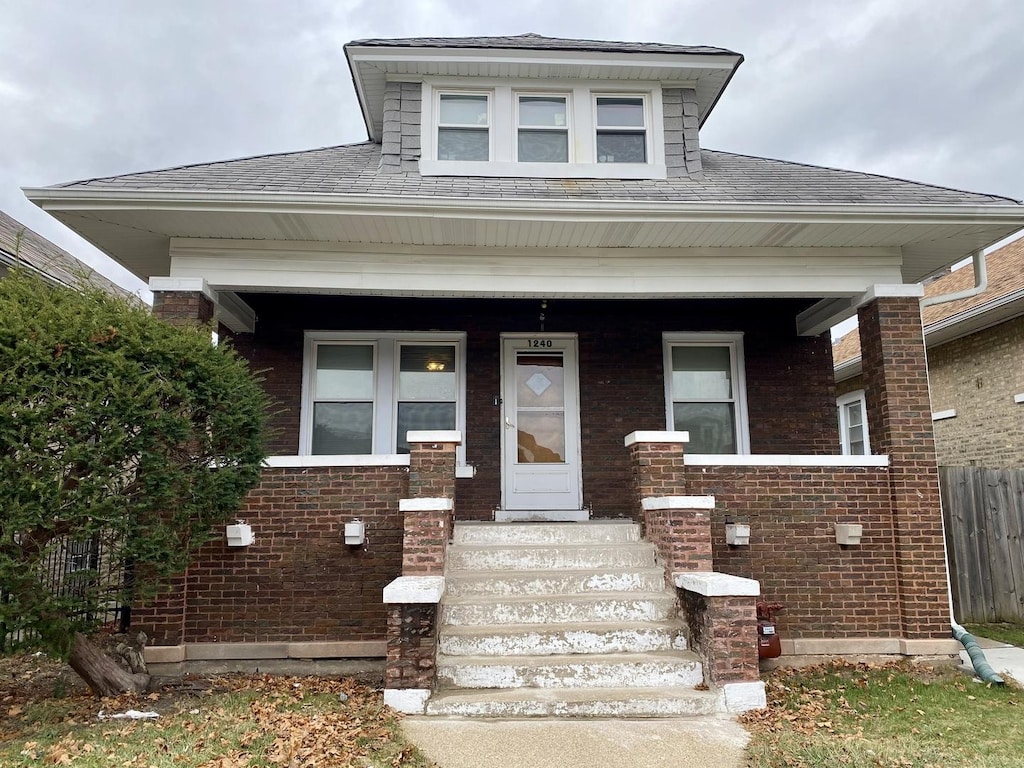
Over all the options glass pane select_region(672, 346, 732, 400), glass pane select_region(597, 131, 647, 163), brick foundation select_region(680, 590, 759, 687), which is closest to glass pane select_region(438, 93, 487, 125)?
glass pane select_region(597, 131, 647, 163)

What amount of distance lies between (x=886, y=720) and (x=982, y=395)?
765cm

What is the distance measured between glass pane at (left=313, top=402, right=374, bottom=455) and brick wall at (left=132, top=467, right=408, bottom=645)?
1.93m

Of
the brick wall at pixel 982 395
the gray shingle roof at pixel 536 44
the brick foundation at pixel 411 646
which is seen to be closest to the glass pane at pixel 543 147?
the gray shingle roof at pixel 536 44

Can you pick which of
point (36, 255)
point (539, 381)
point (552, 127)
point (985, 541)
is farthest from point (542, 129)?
point (36, 255)

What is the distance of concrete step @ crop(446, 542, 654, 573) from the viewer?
19.5ft

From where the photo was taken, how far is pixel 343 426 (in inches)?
318

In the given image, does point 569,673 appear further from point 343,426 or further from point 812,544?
point 343,426

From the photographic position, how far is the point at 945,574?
6.25 meters

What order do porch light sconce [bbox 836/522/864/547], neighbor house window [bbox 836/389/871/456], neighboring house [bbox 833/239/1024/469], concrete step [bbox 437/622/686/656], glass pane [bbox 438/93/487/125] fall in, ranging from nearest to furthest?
concrete step [bbox 437/622/686/656] → porch light sconce [bbox 836/522/864/547] → glass pane [bbox 438/93/487/125] → neighboring house [bbox 833/239/1024/469] → neighbor house window [bbox 836/389/871/456]

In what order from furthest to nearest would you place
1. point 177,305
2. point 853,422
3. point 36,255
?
point 853,422, point 36,255, point 177,305

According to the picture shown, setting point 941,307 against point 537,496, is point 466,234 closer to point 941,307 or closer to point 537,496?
point 537,496

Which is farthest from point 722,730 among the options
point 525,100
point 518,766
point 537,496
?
point 525,100

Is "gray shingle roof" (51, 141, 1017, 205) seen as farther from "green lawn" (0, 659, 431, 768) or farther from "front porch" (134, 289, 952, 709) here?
"green lawn" (0, 659, 431, 768)

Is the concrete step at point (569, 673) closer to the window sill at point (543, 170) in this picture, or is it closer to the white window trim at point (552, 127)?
the window sill at point (543, 170)
